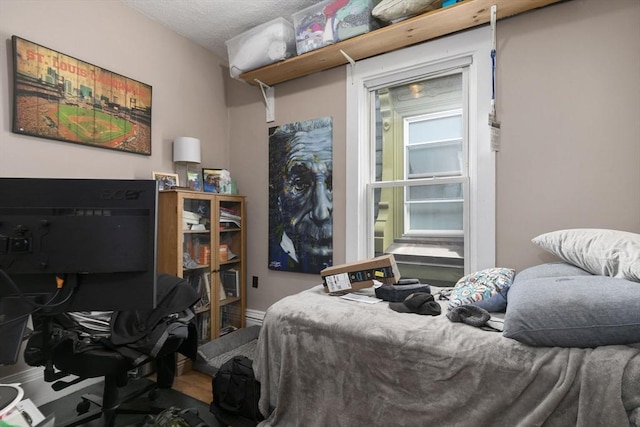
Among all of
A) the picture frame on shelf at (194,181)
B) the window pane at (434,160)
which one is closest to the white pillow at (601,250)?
the window pane at (434,160)

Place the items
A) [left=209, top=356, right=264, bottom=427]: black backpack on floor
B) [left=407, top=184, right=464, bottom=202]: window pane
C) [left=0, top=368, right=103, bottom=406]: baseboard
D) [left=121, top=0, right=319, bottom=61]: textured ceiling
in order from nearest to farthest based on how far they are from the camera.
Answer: [left=209, top=356, right=264, bottom=427]: black backpack on floor, [left=0, top=368, right=103, bottom=406]: baseboard, [left=407, top=184, right=464, bottom=202]: window pane, [left=121, top=0, right=319, bottom=61]: textured ceiling

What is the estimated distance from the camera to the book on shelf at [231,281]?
2.97 metres

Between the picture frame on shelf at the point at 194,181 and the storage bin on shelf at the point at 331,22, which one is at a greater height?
the storage bin on shelf at the point at 331,22

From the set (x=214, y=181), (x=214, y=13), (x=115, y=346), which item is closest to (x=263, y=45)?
(x=214, y=13)

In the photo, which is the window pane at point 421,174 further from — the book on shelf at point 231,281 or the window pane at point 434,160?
the book on shelf at point 231,281

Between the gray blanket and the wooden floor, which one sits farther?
the wooden floor

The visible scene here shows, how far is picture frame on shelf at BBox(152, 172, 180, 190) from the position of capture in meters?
2.61

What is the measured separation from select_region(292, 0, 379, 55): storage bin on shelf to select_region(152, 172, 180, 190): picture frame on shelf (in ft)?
4.86

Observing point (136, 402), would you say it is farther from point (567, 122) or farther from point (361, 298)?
point (567, 122)

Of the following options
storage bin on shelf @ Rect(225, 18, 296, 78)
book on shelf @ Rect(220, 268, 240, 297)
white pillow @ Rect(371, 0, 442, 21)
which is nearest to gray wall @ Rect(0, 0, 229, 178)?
storage bin on shelf @ Rect(225, 18, 296, 78)

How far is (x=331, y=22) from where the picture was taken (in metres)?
2.35

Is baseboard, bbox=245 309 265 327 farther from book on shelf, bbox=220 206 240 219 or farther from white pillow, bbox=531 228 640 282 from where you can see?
white pillow, bbox=531 228 640 282

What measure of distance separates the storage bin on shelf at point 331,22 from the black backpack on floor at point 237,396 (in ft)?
7.55

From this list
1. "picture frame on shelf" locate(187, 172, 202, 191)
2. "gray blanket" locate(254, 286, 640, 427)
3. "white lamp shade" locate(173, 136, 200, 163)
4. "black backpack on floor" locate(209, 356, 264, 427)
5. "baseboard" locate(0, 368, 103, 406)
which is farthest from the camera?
"picture frame on shelf" locate(187, 172, 202, 191)
